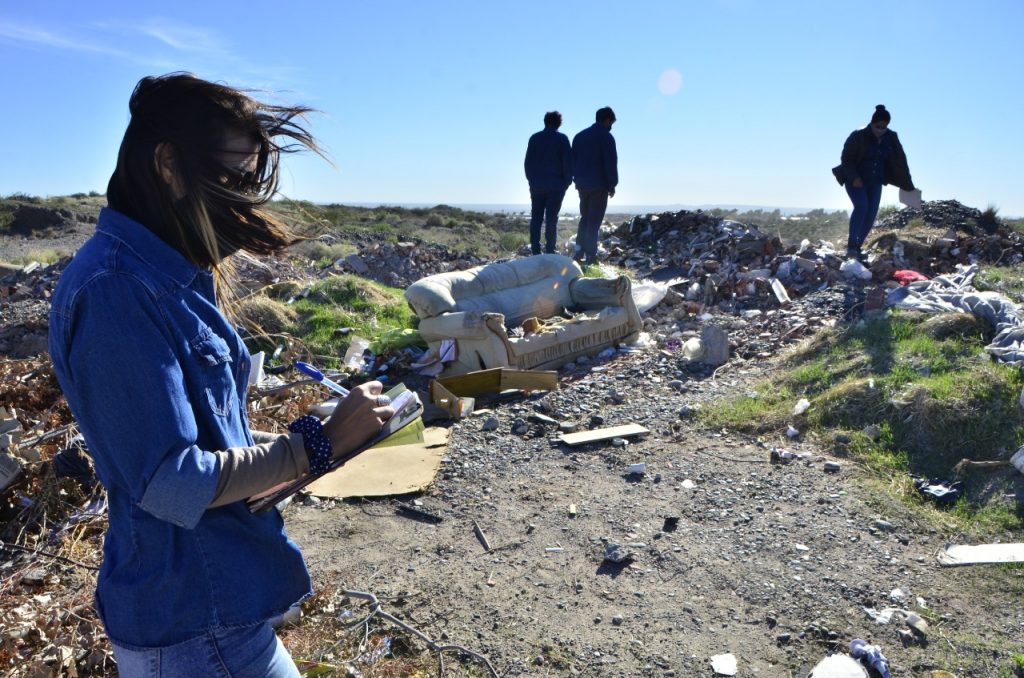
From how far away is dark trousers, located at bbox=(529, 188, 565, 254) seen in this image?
10531 millimetres

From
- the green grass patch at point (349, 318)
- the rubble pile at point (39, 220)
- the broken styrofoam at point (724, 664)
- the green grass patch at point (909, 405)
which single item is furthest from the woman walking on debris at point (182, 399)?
the rubble pile at point (39, 220)

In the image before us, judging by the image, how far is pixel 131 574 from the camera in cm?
122

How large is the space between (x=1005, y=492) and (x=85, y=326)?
14.8 ft

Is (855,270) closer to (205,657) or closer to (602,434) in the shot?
(602,434)

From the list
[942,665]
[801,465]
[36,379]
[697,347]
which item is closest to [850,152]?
[697,347]

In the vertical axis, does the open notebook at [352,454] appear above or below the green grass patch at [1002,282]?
above

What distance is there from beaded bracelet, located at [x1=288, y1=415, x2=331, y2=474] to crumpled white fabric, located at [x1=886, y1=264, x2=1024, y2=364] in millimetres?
5383

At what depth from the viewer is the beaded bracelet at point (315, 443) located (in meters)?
1.25

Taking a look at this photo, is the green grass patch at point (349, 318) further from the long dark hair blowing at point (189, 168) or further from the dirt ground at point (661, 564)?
the long dark hair blowing at point (189, 168)

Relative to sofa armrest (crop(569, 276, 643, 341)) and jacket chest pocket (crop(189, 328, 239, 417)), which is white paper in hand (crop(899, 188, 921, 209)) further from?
jacket chest pocket (crop(189, 328, 239, 417))

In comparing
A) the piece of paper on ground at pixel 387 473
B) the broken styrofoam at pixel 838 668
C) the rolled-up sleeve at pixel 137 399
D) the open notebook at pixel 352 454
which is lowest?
the broken styrofoam at pixel 838 668

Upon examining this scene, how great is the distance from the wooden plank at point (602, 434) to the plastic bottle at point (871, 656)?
2379 millimetres

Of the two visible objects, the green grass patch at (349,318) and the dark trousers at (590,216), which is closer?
the green grass patch at (349,318)

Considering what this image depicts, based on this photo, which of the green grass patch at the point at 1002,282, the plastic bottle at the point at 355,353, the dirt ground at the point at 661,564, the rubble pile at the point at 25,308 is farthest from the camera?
the rubble pile at the point at 25,308
